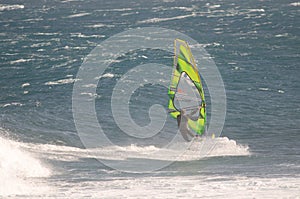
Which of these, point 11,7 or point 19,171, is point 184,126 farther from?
point 11,7

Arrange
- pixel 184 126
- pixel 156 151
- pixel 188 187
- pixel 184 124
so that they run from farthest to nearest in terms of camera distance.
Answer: pixel 156 151
pixel 184 126
pixel 184 124
pixel 188 187

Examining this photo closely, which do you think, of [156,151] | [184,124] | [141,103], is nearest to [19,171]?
[184,124]

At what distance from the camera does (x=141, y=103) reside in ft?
133

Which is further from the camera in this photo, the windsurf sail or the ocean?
the windsurf sail

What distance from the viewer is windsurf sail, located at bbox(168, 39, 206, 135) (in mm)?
26344

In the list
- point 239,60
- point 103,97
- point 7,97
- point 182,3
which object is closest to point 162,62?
point 239,60

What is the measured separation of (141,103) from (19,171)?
54.6ft

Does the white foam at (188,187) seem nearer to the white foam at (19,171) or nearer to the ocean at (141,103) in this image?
the ocean at (141,103)

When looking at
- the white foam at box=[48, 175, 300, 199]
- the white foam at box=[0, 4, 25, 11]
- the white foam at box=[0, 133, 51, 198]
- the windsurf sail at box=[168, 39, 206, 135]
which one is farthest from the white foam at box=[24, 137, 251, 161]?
the white foam at box=[0, 4, 25, 11]

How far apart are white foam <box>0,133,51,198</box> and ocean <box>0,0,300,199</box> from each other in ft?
0.25

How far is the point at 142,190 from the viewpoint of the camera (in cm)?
2212

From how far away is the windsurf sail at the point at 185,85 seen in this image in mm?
26344

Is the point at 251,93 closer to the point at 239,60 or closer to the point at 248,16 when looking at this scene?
Result: the point at 239,60

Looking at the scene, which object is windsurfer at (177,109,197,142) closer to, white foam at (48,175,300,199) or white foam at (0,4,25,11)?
white foam at (48,175,300,199)
